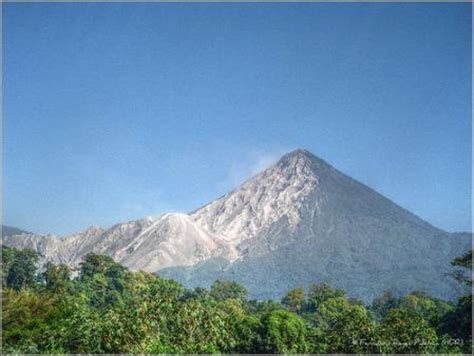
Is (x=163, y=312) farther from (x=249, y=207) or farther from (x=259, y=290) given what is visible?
(x=249, y=207)

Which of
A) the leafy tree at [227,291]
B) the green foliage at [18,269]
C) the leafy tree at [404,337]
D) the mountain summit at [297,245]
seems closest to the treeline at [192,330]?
the leafy tree at [404,337]

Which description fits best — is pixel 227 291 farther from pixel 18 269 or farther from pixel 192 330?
pixel 192 330

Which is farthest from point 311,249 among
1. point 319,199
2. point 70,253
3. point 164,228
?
point 70,253

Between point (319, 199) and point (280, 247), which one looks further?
point (319, 199)

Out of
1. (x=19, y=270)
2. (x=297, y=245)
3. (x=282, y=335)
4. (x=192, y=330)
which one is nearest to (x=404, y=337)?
(x=192, y=330)

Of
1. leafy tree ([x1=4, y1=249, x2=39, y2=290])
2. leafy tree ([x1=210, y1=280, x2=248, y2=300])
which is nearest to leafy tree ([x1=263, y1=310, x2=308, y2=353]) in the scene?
leafy tree ([x1=210, y1=280, x2=248, y2=300])

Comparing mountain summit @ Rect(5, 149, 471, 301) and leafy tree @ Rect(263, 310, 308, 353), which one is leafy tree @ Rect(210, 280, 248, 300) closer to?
leafy tree @ Rect(263, 310, 308, 353)

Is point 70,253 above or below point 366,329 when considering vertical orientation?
above

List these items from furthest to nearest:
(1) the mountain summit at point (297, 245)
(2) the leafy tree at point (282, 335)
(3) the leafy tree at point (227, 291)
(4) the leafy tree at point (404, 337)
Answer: (1) the mountain summit at point (297, 245) → (3) the leafy tree at point (227, 291) → (2) the leafy tree at point (282, 335) → (4) the leafy tree at point (404, 337)

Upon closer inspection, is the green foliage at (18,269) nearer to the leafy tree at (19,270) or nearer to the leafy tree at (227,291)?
the leafy tree at (19,270)
